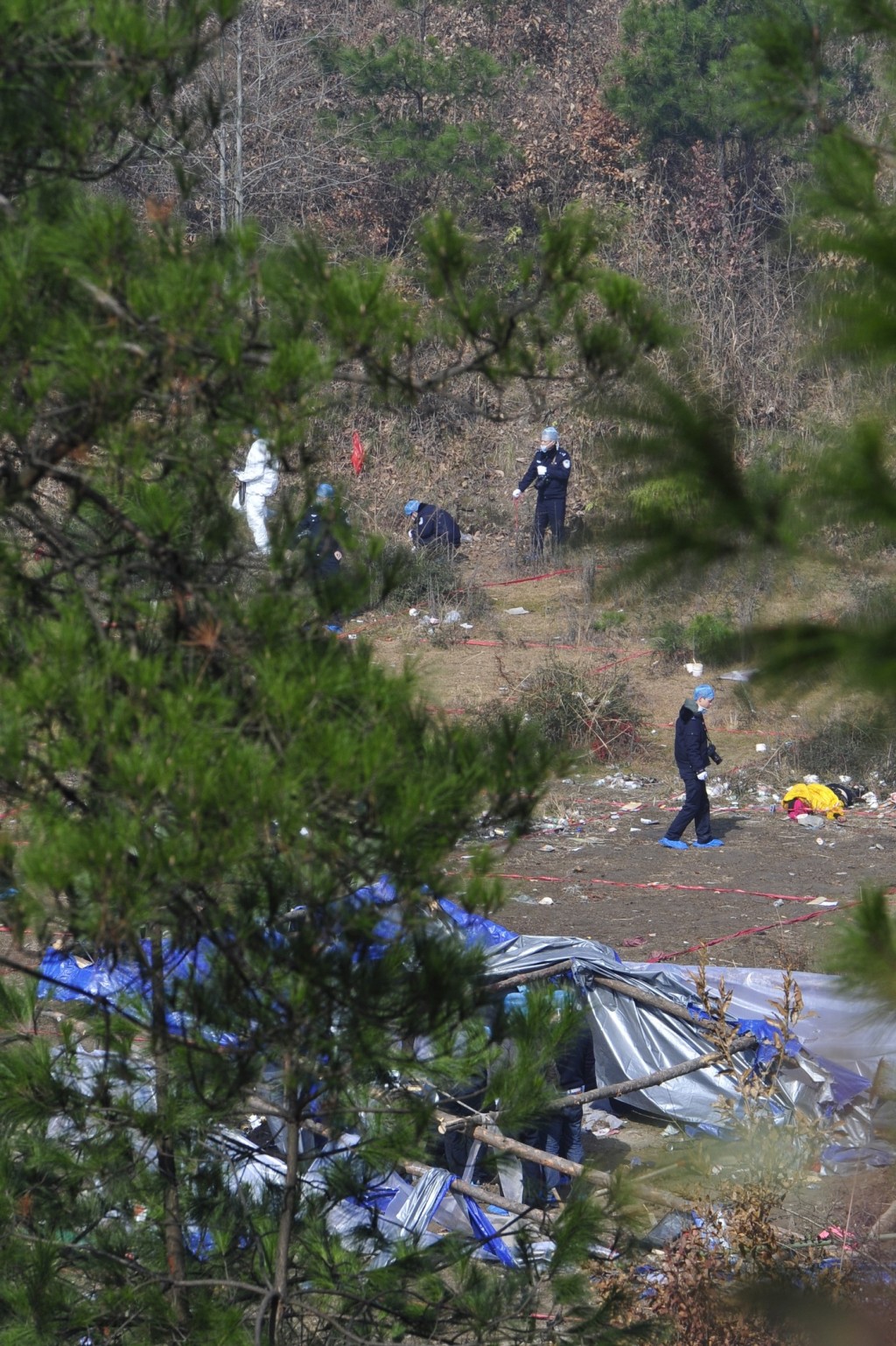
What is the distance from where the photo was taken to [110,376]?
2223mm

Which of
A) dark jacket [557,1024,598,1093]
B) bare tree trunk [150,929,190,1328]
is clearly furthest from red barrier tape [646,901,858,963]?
bare tree trunk [150,929,190,1328]

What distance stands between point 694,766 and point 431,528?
830cm

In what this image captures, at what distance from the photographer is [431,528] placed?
1836cm

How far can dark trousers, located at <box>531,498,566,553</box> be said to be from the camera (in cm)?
1856

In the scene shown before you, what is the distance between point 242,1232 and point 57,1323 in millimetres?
391

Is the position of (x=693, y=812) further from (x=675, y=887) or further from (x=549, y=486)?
(x=549, y=486)

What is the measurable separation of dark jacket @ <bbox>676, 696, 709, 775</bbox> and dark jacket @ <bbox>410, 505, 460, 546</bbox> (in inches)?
301

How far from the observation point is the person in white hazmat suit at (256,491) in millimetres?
2471

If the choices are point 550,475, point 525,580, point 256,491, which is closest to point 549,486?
point 550,475

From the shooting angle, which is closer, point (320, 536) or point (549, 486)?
point (320, 536)

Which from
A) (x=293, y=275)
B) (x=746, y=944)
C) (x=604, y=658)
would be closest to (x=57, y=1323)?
(x=293, y=275)

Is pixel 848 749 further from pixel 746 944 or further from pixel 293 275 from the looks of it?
pixel 293 275

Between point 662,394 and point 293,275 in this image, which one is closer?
point 662,394

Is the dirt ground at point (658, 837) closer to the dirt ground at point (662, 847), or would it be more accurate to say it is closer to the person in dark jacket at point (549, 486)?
the dirt ground at point (662, 847)
